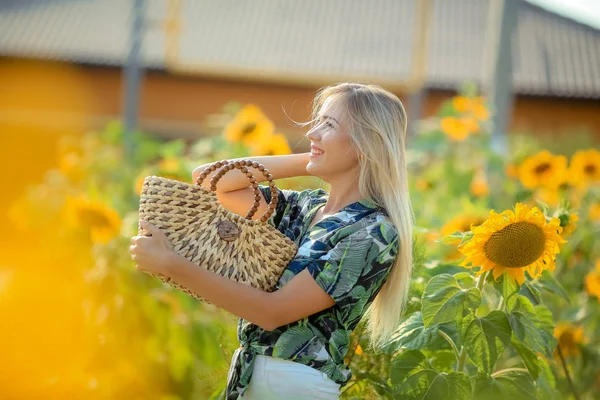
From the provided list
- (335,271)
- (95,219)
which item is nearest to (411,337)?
(335,271)

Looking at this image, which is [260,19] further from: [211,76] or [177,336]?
[177,336]

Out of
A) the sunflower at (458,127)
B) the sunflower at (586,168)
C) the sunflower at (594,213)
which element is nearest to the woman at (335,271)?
the sunflower at (594,213)

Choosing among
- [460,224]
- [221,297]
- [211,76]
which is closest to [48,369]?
[460,224]

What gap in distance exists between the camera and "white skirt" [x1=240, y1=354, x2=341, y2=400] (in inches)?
81.7

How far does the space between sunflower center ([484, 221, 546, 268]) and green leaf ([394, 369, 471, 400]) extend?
0.28m

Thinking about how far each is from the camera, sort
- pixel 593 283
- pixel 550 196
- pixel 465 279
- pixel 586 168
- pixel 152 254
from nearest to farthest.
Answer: pixel 152 254
pixel 465 279
pixel 593 283
pixel 550 196
pixel 586 168

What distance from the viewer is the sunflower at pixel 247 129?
14.9ft

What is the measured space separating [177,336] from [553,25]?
60.9ft

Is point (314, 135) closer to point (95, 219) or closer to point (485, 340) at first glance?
point (485, 340)

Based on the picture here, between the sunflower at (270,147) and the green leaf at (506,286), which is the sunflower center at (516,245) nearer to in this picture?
the green leaf at (506,286)

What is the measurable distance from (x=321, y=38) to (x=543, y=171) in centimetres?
1525

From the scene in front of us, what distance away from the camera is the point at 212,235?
2.09 m

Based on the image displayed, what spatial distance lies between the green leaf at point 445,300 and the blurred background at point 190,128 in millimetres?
506

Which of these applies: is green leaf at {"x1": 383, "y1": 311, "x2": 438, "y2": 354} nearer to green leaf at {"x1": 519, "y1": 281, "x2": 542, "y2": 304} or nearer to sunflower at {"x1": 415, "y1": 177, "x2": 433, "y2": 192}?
green leaf at {"x1": 519, "y1": 281, "x2": 542, "y2": 304}
